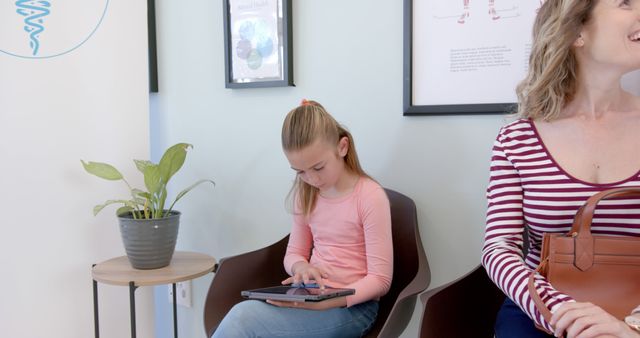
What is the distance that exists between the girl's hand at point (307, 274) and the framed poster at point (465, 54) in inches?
22.4

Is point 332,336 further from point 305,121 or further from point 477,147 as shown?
point 477,147

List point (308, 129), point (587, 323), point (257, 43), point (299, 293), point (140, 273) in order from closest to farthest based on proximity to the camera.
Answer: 1. point (587, 323)
2. point (299, 293)
3. point (308, 129)
4. point (140, 273)
5. point (257, 43)

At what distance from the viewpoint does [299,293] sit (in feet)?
4.48

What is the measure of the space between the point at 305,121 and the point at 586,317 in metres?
0.83

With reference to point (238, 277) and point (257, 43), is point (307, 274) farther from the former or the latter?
point (257, 43)

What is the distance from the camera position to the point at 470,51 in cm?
162

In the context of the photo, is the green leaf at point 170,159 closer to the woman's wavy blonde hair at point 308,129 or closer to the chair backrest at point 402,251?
the woman's wavy blonde hair at point 308,129

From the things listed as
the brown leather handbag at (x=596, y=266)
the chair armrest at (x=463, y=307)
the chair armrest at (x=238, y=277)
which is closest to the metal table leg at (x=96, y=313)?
the chair armrest at (x=238, y=277)

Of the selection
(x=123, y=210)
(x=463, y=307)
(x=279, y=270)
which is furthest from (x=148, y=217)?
(x=463, y=307)

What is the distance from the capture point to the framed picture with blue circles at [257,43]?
190 cm

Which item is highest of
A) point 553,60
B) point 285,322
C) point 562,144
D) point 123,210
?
point 553,60

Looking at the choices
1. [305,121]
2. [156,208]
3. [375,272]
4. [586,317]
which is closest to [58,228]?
[156,208]

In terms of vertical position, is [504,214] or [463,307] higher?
[504,214]

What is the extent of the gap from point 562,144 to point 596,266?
0.31m
